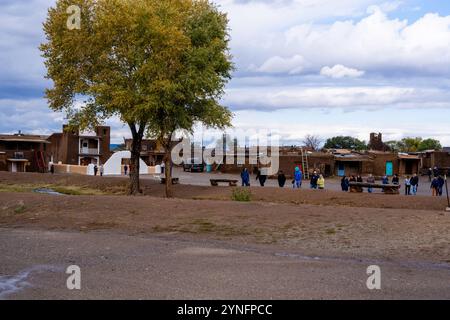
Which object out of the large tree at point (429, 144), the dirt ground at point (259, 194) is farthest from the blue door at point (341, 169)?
the large tree at point (429, 144)

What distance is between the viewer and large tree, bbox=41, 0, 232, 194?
3525cm

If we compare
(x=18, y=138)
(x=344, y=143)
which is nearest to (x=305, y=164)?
(x=18, y=138)

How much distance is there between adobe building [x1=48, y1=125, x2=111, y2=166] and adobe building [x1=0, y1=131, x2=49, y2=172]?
517cm

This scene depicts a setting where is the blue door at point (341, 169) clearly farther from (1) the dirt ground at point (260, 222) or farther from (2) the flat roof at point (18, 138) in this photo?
(1) the dirt ground at point (260, 222)

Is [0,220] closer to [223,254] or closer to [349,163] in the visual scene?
[223,254]

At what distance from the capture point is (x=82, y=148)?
332ft

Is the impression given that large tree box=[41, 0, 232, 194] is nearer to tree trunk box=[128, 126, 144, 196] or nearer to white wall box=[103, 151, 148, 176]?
tree trunk box=[128, 126, 144, 196]

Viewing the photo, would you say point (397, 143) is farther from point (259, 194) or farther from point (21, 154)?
point (259, 194)

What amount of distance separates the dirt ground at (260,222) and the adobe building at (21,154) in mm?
61571

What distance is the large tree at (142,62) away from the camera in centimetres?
3525

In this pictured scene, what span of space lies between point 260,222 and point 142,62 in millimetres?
19253

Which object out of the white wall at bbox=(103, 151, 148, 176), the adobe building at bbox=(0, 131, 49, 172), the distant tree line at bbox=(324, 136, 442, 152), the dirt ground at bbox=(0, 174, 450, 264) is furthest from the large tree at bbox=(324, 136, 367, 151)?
the dirt ground at bbox=(0, 174, 450, 264)
